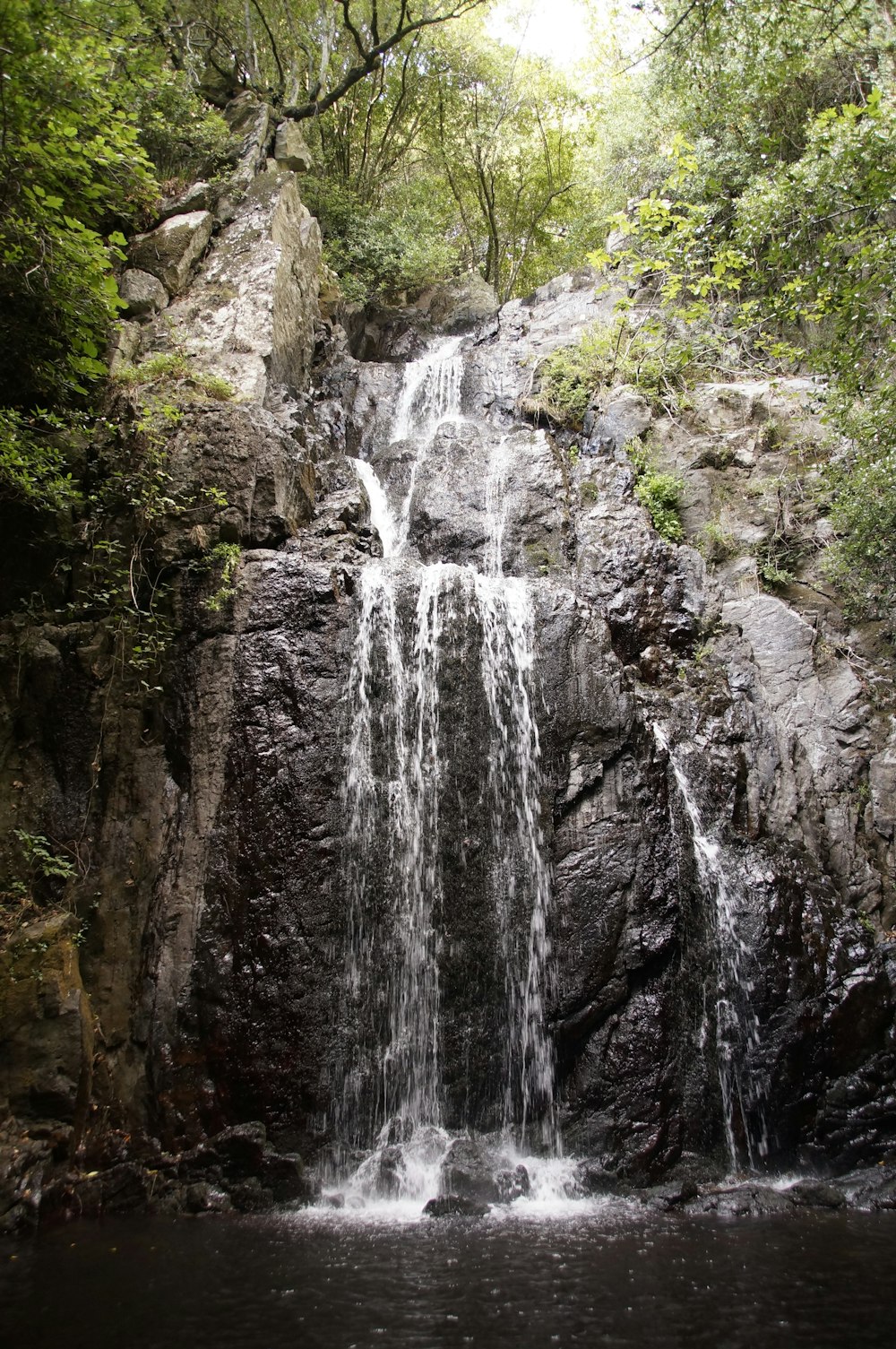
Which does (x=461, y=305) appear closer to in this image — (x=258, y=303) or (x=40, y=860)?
(x=258, y=303)

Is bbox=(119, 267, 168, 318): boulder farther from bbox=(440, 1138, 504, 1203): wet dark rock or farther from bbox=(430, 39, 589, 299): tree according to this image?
bbox=(430, 39, 589, 299): tree

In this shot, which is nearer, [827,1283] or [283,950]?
[827,1283]

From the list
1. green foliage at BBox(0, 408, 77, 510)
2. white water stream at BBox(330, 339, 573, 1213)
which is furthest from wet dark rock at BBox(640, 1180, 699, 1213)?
green foliage at BBox(0, 408, 77, 510)

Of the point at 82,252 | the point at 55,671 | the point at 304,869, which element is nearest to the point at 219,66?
the point at 82,252

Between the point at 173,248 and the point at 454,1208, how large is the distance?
43.8 feet

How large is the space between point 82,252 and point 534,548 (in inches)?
266

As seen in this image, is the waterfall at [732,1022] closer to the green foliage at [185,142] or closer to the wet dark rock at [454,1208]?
the wet dark rock at [454,1208]

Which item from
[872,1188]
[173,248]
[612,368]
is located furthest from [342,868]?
[612,368]

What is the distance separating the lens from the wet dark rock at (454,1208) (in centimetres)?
550

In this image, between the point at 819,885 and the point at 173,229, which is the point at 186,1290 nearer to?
the point at 819,885

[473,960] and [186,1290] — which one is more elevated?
[473,960]

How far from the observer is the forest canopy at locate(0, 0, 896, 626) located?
671 centimetres

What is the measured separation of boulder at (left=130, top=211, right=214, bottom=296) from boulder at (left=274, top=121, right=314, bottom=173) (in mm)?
3716

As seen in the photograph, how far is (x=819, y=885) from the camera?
306 inches
